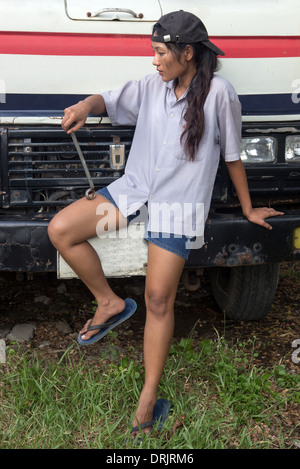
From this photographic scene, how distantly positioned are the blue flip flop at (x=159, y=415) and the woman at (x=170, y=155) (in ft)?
0.04

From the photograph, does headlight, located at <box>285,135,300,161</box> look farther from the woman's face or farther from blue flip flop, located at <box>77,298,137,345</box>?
blue flip flop, located at <box>77,298,137,345</box>

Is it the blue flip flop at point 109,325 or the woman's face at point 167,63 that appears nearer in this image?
the woman's face at point 167,63

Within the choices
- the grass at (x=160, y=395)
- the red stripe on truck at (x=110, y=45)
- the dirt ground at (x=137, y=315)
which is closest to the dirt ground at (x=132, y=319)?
the dirt ground at (x=137, y=315)

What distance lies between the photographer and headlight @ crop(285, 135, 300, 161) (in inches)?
128

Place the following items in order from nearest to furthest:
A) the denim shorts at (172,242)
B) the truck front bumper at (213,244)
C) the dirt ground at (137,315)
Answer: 1. the denim shorts at (172,242)
2. the truck front bumper at (213,244)
3. the dirt ground at (137,315)

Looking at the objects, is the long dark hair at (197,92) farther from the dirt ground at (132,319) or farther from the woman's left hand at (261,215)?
the dirt ground at (132,319)

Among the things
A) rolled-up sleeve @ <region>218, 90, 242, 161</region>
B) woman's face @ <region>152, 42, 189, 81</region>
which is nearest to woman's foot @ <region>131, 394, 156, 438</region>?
rolled-up sleeve @ <region>218, 90, 242, 161</region>

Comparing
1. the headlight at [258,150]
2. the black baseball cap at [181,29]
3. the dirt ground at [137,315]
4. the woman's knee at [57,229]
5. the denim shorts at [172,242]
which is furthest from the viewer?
the dirt ground at [137,315]

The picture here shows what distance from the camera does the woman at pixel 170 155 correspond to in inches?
108

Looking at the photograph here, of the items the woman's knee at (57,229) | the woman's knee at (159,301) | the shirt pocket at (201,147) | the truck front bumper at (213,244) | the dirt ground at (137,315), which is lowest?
the dirt ground at (137,315)

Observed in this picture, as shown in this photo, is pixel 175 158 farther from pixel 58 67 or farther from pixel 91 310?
pixel 91 310

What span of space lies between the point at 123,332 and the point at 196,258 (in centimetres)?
90

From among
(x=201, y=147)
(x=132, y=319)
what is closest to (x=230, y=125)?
(x=201, y=147)

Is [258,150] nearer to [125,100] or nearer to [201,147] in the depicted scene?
[201,147]
